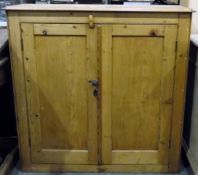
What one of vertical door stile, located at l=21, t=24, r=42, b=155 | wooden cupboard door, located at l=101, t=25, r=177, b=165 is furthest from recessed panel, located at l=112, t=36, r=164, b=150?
vertical door stile, located at l=21, t=24, r=42, b=155

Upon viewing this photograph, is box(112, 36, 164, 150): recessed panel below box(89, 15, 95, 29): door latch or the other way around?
below

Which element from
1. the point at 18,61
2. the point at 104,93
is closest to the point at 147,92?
the point at 104,93

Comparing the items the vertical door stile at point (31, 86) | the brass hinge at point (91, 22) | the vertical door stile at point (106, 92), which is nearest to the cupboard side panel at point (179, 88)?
the vertical door stile at point (106, 92)

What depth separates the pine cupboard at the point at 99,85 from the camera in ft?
6.21

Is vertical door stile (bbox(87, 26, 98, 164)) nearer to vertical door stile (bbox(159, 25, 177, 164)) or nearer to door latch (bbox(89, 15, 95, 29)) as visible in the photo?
door latch (bbox(89, 15, 95, 29))

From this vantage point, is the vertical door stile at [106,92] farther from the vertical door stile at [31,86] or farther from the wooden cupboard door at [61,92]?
the vertical door stile at [31,86]

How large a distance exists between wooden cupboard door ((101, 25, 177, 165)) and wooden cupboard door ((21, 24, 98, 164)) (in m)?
0.09

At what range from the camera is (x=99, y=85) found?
202 centimetres

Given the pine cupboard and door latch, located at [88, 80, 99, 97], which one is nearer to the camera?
the pine cupboard

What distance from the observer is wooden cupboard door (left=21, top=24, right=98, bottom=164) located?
1.94 metres

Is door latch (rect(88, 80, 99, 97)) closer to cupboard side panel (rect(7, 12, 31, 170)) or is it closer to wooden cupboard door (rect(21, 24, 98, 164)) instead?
wooden cupboard door (rect(21, 24, 98, 164))

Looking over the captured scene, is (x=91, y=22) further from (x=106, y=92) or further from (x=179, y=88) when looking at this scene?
(x=179, y=88)

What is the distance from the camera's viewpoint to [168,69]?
6.50 ft

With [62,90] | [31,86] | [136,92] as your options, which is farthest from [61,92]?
[136,92]
